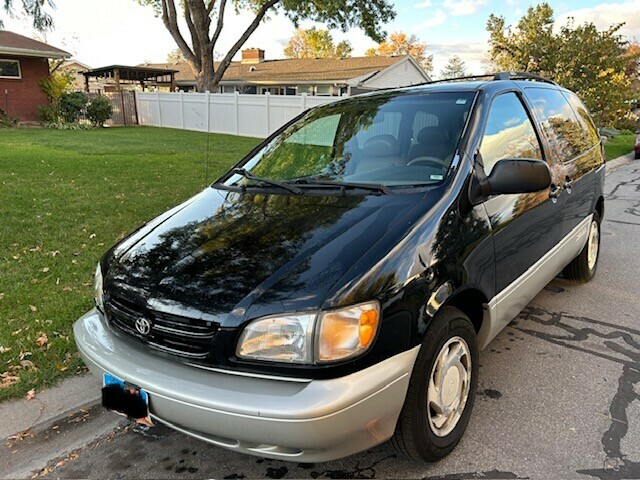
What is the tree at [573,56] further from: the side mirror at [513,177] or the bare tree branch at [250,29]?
the side mirror at [513,177]

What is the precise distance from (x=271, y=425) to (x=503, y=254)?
163 cm

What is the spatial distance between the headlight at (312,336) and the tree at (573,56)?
18.0 m

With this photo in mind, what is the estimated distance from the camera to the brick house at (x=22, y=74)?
2323 centimetres

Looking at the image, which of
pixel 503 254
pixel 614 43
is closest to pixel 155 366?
pixel 503 254

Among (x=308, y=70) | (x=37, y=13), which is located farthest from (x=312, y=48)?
(x=37, y=13)

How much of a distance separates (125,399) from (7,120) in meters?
24.0

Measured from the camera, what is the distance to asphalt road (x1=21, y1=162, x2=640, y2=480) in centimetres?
238

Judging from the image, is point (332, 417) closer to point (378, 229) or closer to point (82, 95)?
point (378, 229)

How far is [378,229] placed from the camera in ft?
7.34

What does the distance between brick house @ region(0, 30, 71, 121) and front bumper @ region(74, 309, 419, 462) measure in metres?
25.7

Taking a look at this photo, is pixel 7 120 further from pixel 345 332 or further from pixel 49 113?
pixel 345 332

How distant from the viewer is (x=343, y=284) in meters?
1.94

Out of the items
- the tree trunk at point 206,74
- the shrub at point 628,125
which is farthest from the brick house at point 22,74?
the shrub at point 628,125

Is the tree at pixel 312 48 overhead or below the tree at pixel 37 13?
overhead
